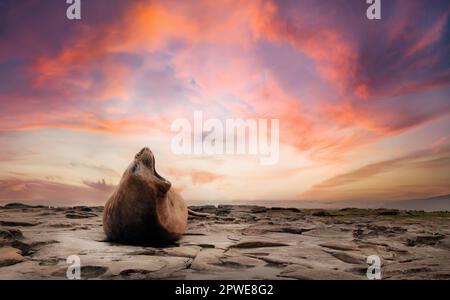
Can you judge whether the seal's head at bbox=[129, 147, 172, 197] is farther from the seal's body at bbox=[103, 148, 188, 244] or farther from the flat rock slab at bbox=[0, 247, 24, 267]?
the flat rock slab at bbox=[0, 247, 24, 267]

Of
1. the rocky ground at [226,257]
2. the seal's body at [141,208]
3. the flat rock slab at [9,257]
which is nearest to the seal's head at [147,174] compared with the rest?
the seal's body at [141,208]

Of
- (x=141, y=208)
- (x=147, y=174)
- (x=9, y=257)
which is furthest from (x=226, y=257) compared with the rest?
(x=9, y=257)

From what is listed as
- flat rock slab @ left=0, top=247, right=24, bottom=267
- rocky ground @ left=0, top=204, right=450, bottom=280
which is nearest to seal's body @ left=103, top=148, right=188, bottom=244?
rocky ground @ left=0, top=204, right=450, bottom=280

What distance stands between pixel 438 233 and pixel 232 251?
5.34 m

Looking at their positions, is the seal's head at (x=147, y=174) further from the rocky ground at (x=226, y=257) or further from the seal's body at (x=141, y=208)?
the rocky ground at (x=226, y=257)

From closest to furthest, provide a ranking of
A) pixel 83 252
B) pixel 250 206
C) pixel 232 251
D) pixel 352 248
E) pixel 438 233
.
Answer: pixel 83 252, pixel 232 251, pixel 352 248, pixel 438 233, pixel 250 206

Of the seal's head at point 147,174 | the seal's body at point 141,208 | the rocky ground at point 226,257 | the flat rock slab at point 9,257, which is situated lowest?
the rocky ground at point 226,257

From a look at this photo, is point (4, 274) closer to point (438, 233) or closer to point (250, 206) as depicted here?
point (438, 233)

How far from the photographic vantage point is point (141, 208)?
564cm

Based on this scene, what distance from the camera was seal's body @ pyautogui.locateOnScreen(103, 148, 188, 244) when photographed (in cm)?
566

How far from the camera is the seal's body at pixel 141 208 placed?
5660 mm

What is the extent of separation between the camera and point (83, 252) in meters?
5.20

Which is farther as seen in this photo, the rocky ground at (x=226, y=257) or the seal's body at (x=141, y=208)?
the seal's body at (x=141, y=208)
